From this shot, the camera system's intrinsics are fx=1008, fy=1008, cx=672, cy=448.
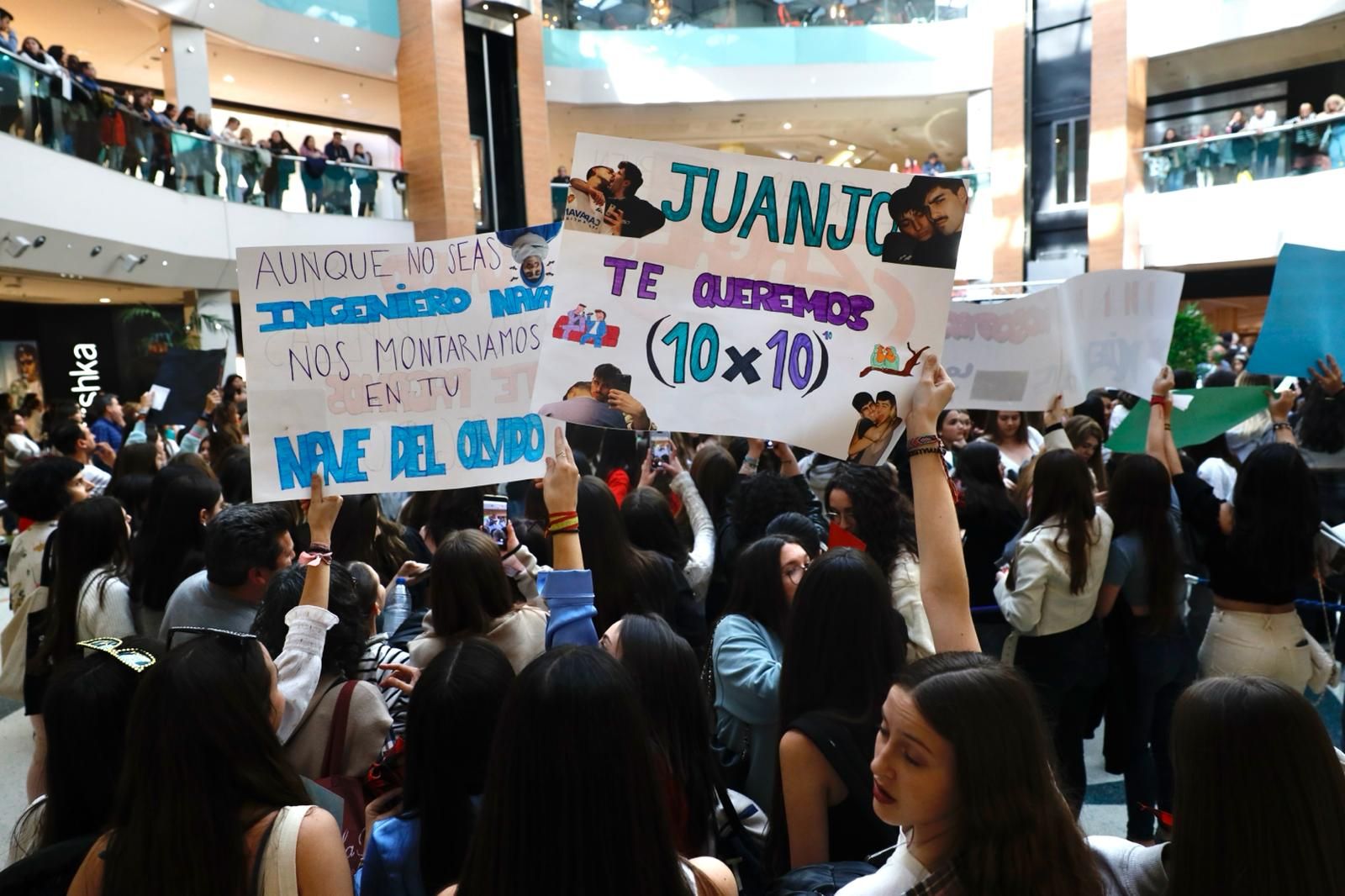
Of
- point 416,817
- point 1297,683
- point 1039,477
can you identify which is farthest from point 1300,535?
point 416,817

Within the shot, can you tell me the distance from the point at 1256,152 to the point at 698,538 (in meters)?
16.9

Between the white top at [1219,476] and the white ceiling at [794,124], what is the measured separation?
62.4ft

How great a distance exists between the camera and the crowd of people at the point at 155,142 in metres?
11.0

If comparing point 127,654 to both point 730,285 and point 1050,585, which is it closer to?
point 730,285

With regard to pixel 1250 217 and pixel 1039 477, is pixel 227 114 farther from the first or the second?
pixel 1039 477

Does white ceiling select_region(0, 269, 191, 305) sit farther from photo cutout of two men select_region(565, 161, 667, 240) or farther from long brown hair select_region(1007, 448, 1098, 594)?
long brown hair select_region(1007, 448, 1098, 594)

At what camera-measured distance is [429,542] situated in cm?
459

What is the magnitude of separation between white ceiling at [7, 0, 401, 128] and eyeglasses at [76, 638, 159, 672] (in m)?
16.4

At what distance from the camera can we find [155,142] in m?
13.7

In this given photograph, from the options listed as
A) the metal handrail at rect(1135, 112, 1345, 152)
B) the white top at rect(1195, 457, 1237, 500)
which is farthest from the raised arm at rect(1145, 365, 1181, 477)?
the metal handrail at rect(1135, 112, 1345, 152)

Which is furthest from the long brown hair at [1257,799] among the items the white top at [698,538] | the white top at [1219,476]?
the white top at [1219,476]

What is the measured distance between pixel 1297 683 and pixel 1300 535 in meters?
0.55

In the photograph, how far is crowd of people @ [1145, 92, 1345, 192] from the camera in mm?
16016

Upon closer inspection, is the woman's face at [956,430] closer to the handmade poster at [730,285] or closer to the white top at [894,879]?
the handmade poster at [730,285]
